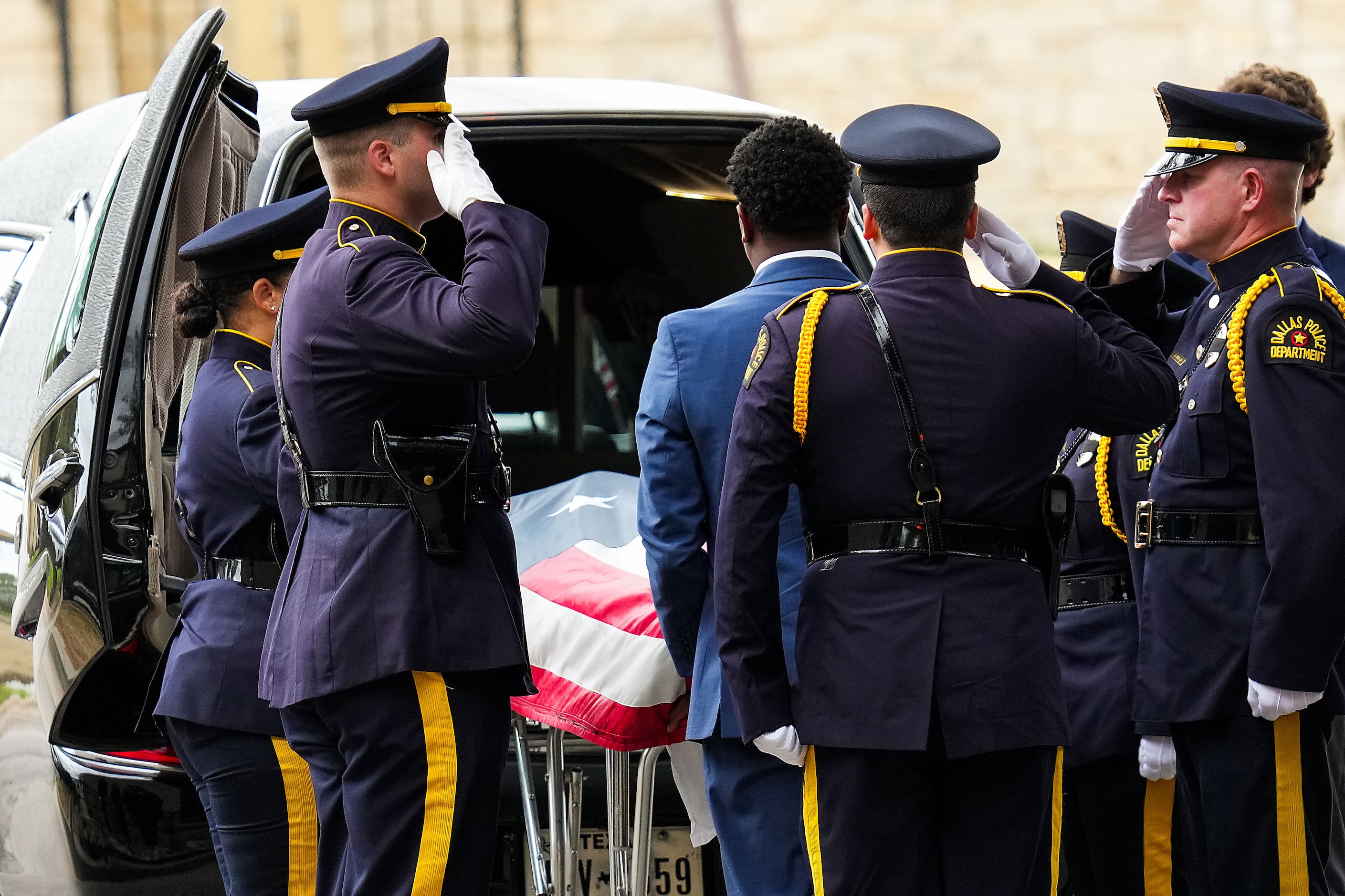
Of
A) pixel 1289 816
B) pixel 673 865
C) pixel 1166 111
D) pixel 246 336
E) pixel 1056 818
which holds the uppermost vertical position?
pixel 1166 111

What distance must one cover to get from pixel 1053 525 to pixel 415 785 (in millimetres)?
1049

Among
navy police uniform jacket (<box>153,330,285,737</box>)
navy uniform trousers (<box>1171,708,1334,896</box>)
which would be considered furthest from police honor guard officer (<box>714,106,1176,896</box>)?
navy police uniform jacket (<box>153,330,285,737</box>)

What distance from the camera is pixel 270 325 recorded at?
3352 millimetres

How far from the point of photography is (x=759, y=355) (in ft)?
8.23

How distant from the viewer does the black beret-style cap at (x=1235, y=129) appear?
118 inches

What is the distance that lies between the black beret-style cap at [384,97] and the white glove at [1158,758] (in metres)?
1.70

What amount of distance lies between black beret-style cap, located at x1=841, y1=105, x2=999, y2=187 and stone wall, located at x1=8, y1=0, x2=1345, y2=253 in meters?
7.80

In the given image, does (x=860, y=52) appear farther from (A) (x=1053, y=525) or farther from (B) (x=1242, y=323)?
(A) (x=1053, y=525)

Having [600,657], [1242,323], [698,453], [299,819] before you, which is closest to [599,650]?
[600,657]

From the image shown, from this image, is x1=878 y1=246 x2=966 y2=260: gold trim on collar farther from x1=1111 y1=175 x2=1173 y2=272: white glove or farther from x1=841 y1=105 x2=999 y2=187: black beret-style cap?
x1=1111 y1=175 x2=1173 y2=272: white glove

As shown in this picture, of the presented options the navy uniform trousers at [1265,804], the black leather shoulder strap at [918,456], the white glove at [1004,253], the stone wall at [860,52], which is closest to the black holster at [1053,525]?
the black leather shoulder strap at [918,456]

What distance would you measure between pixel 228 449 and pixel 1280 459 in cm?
187

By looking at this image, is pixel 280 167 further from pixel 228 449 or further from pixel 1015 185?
pixel 1015 185

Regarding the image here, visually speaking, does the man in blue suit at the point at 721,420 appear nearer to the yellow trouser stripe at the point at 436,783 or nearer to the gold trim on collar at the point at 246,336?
the yellow trouser stripe at the point at 436,783
